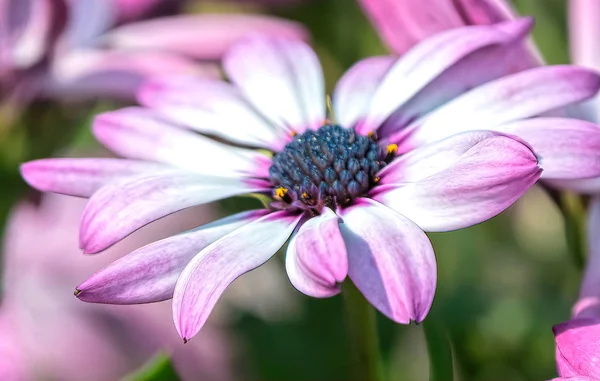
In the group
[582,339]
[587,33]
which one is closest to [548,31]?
[587,33]

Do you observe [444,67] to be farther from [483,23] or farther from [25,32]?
[25,32]

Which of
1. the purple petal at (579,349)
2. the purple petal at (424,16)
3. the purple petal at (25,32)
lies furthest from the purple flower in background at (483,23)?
the purple petal at (25,32)

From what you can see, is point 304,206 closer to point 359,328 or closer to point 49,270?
point 359,328

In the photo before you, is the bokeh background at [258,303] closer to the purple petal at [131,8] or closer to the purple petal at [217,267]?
the purple petal at [131,8]

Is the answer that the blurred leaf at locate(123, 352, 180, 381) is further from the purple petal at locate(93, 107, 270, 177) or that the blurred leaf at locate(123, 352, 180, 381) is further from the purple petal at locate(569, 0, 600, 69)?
the purple petal at locate(569, 0, 600, 69)

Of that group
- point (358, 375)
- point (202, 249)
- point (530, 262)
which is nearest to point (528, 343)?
point (530, 262)

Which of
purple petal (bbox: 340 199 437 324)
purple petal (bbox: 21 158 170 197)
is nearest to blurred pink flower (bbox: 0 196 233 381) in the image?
purple petal (bbox: 21 158 170 197)
